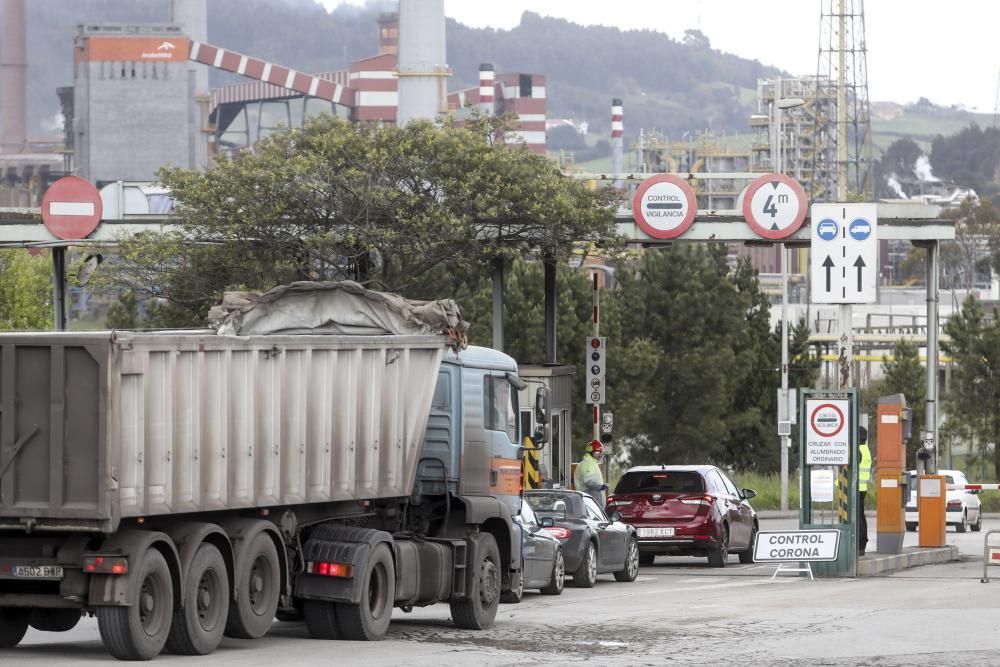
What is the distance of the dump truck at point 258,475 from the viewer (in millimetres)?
11984

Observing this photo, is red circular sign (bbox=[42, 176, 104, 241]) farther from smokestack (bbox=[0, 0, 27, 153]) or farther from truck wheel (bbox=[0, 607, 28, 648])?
smokestack (bbox=[0, 0, 27, 153])

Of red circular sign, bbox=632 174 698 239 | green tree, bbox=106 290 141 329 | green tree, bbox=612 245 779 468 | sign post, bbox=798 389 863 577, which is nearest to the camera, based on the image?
sign post, bbox=798 389 863 577

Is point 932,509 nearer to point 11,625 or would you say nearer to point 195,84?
point 11,625

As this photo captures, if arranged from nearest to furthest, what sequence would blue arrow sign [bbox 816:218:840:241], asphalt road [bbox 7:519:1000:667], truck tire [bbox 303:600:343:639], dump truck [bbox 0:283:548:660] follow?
1. dump truck [bbox 0:283:548:660]
2. asphalt road [bbox 7:519:1000:667]
3. truck tire [bbox 303:600:343:639]
4. blue arrow sign [bbox 816:218:840:241]

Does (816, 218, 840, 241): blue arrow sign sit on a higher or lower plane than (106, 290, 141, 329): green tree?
higher

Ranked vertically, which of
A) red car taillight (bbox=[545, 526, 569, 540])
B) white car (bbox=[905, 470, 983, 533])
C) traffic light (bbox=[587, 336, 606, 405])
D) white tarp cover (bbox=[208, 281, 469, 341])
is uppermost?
white tarp cover (bbox=[208, 281, 469, 341])

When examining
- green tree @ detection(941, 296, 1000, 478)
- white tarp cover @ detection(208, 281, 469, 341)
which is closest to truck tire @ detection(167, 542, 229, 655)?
white tarp cover @ detection(208, 281, 469, 341)

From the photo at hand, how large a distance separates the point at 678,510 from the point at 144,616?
47.0 feet

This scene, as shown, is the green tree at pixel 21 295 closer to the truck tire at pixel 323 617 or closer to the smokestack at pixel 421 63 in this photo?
the smokestack at pixel 421 63

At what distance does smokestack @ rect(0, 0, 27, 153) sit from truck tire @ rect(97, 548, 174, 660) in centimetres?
16014

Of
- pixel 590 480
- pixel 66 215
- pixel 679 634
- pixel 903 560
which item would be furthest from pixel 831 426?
pixel 66 215

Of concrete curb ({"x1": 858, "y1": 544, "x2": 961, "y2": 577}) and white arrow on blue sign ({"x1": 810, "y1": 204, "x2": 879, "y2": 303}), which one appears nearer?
white arrow on blue sign ({"x1": 810, "y1": 204, "x2": 879, "y2": 303})

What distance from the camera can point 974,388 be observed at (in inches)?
2322

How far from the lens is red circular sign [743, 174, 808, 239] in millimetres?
33406
